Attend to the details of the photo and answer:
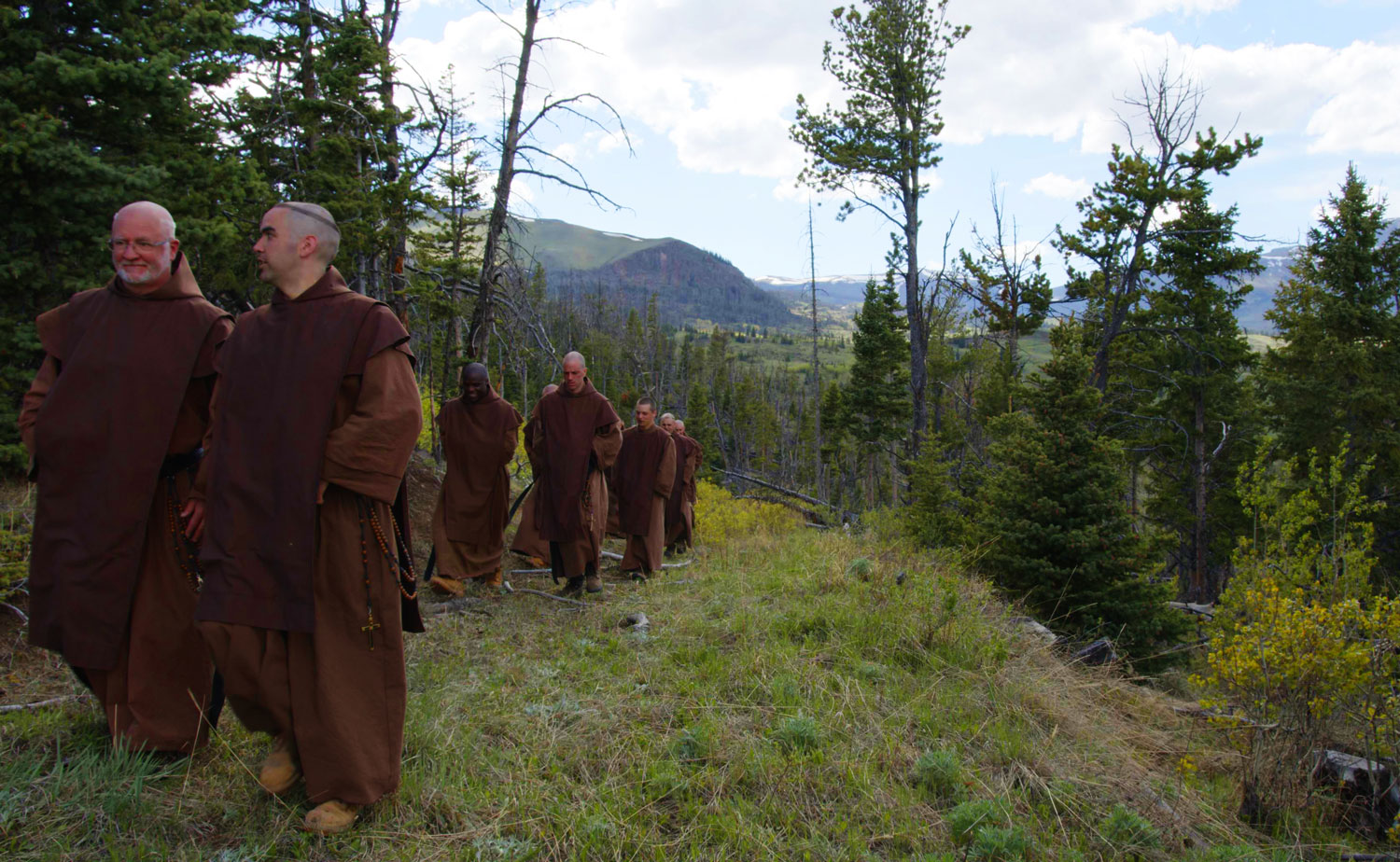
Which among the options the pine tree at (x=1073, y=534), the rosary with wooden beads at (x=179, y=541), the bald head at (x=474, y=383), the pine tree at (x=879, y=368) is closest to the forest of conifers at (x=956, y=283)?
the pine tree at (x=1073, y=534)

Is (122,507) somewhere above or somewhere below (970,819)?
above

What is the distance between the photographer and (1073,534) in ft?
32.2

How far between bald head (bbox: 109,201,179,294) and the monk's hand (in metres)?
0.94

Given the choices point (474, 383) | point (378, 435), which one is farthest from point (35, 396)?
point (474, 383)

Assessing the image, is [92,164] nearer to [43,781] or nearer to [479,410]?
[479,410]

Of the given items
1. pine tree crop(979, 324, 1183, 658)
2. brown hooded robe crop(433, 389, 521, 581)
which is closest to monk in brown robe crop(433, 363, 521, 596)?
brown hooded robe crop(433, 389, 521, 581)

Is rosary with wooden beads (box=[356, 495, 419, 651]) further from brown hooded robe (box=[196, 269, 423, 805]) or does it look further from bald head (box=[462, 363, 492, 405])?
bald head (box=[462, 363, 492, 405])

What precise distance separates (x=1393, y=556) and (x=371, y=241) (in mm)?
24001

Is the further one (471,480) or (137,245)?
(471,480)

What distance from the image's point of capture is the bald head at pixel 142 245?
316 cm

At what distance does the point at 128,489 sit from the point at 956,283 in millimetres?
17190

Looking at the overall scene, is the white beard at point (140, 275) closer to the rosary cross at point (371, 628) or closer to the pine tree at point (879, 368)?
the rosary cross at point (371, 628)

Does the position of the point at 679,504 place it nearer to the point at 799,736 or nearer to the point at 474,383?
the point at 474,383

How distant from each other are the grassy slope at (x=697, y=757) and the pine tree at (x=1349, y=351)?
19169 millimetres
